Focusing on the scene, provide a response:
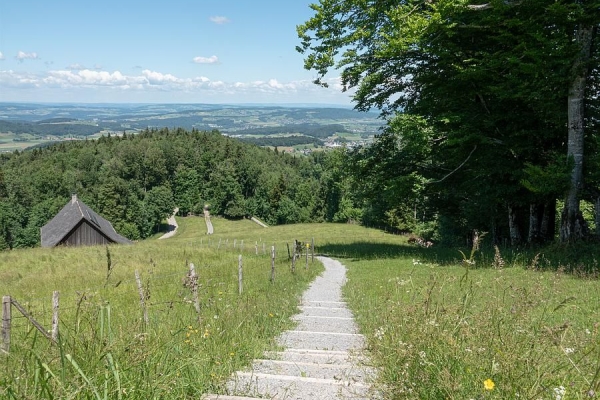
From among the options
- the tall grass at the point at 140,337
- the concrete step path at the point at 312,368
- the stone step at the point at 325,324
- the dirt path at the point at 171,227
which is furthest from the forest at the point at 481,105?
the dirt path at the point at 171,227

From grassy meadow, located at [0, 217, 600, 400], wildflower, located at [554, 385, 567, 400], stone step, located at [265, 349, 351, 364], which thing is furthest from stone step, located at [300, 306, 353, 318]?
wildflower, located at [554, 385, 567, 400]

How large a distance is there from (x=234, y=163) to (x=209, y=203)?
17.8 meters

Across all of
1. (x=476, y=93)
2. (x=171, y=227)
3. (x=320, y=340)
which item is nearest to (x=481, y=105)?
(x=476, y=93)

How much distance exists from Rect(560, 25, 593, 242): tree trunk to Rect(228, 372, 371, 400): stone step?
545 inches

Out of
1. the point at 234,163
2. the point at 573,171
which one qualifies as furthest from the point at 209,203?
the point at 573,171

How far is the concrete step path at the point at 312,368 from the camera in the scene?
392 centimetres

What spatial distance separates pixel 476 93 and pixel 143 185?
11471 centimetres

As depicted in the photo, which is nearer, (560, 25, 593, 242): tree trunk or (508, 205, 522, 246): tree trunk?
(560, 25, 593, 242): tree trunk

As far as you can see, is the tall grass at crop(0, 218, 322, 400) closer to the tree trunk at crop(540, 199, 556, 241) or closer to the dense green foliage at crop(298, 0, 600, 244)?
the dense green foliage at crop(298, 0, 600, 244)

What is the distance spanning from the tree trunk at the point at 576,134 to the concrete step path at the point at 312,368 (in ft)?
33.3

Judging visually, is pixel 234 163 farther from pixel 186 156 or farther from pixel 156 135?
pixel 156 135

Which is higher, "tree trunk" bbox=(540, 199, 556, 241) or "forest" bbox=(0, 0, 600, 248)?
"forest" bbox=(0, 0, 600, 248)

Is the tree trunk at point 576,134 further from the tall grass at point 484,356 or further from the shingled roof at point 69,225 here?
the shingled roof at point 69,225

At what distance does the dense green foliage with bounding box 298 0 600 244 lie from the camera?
14281mm
